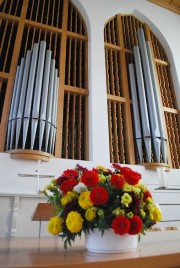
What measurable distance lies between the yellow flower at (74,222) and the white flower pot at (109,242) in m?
0.09

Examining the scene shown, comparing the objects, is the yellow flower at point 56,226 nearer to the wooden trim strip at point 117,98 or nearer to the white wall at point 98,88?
the white wall at point 98,88

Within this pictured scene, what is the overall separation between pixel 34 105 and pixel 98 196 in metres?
2.87

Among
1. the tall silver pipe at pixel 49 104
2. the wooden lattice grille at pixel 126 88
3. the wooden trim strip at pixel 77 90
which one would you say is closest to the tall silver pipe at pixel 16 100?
the tall silver pipe at pixel 49 104

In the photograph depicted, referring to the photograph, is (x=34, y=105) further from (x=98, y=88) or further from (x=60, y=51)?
(x=60, y=51)

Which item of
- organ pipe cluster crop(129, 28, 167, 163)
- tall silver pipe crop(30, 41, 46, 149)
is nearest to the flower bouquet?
tall silver pipe crop(30, 41, 46, 149)

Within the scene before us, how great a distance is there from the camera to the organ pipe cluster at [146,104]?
14.3 ft

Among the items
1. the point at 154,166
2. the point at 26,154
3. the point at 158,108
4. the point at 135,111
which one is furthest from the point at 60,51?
the point at 154,166

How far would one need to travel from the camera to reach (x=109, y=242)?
3.69 feet

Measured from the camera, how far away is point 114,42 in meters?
5.59

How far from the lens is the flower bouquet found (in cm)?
111

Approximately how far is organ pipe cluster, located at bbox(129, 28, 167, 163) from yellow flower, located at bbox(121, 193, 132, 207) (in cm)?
318

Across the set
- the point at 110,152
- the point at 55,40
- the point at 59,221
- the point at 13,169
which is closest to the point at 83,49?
the point at 55,40

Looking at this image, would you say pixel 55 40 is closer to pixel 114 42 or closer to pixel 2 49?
pixel 2 49

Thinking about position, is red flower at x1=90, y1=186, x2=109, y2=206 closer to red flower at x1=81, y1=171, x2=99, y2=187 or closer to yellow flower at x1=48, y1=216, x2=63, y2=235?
red flower at x1=81, y1=171, x2=99, y2=187
